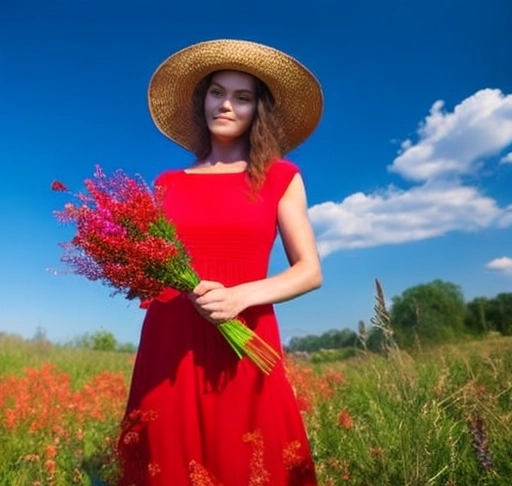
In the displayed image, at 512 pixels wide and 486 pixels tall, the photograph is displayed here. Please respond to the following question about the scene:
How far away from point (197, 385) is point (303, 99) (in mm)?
1459

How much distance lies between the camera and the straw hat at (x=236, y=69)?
9.42 ft

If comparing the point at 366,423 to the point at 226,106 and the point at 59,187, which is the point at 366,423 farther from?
the point at 59,187

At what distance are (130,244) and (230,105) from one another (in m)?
0.89

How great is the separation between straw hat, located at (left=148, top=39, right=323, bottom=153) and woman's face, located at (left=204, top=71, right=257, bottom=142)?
68 mm

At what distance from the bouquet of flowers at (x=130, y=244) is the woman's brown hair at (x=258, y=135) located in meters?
0.55

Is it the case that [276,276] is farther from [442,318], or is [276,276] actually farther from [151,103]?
[442,318]

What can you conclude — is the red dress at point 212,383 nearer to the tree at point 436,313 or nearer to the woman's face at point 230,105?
the woman's face at point 230,105

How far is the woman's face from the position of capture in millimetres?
2678

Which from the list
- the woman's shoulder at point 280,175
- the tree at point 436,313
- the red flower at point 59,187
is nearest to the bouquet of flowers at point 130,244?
the red flower at point 59,187

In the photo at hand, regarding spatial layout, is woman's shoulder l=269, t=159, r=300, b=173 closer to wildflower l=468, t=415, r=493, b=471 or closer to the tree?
wildflower l=468, t=415, r=493, b=471

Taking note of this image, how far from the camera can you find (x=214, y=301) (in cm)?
208

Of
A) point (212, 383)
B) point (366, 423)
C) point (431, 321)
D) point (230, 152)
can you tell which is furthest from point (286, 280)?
point (431, 321)

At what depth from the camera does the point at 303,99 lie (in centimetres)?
314

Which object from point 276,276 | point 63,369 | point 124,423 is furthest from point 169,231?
point 63,369
